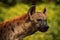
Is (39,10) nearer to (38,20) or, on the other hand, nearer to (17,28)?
(38,20)

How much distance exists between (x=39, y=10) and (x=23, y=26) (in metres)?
4.25

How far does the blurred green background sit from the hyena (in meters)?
2.92

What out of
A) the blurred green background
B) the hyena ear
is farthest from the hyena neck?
the blurred green background

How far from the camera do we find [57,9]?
1292cm

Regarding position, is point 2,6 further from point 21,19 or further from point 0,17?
point 21,19

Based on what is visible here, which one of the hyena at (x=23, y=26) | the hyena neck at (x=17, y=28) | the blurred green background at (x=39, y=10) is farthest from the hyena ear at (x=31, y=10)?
the blurred green background at (x=39, y=10)

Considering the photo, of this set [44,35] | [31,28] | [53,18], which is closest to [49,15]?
[53,18]

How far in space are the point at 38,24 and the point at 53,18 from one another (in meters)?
4.52

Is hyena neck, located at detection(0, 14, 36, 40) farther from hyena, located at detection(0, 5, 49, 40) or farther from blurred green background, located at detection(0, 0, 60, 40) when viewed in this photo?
blurred green background, located at detection(0, 0, 60, 40)

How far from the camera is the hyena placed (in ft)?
24.4

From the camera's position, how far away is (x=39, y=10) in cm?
1185

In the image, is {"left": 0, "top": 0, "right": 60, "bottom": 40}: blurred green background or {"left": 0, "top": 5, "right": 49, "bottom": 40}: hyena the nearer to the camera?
{"left": 0, "top": 5, "right": 49, "bottom": 40}: hyena

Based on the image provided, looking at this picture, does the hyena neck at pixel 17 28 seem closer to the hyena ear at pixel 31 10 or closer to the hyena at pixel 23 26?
the hyena at pixel 23 26

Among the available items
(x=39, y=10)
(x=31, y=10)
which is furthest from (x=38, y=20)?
(x=39, y=10)
